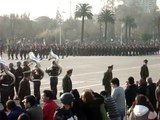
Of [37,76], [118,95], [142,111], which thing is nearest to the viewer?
[142,111]

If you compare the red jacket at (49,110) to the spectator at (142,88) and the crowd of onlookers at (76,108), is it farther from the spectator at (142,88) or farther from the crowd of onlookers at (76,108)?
the spectator at (142,88)

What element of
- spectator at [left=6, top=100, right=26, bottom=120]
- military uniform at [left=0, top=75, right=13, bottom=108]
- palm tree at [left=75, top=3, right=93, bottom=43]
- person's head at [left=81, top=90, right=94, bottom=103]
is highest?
palm tree at [left=75, top=3, right=93, bottom=43]

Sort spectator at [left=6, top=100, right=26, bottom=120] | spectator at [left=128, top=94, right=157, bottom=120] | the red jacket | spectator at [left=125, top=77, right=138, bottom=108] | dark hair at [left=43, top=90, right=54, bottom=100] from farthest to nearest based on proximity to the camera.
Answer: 1. spectator at [left=125, top=77, right=138, bottom=108]
2. the red jacket
3. dark hair at [left=43, top=90, right=54, bottom=100]
4. spectator at [left=128, top=94, right=157, bottom=120]
5. spectator at [left=6, top=100, right=26, bottom=120]

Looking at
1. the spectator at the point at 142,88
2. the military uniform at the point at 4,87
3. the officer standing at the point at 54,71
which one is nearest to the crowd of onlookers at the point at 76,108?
the spectator at the point at 142,88

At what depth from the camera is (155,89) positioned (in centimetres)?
1402

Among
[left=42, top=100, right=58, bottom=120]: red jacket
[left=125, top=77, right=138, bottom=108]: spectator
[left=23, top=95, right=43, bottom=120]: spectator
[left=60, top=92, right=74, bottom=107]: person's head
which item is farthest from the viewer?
[left=125, top=77, right=138, bottom=108]: spectator

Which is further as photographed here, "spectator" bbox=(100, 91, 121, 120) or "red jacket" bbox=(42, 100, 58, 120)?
"spectator" bbox=(100, 91, 121, 120)

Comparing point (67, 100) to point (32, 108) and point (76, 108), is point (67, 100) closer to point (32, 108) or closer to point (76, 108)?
point (32, 108)

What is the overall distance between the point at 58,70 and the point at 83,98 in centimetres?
1063

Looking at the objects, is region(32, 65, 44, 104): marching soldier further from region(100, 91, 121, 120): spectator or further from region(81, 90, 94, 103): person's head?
region(81, 90, 94, 103): person's head

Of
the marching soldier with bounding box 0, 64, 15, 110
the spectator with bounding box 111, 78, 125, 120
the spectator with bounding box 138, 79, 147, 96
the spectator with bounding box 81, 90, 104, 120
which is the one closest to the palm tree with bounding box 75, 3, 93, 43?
the marching soldier with bounding box 0, 64, 15, 110

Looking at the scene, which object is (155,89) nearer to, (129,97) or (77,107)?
(129,97)

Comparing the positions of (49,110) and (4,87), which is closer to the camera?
(49,110)

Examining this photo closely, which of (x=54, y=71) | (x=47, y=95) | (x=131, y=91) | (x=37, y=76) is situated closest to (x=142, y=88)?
(x=131, y=91)
